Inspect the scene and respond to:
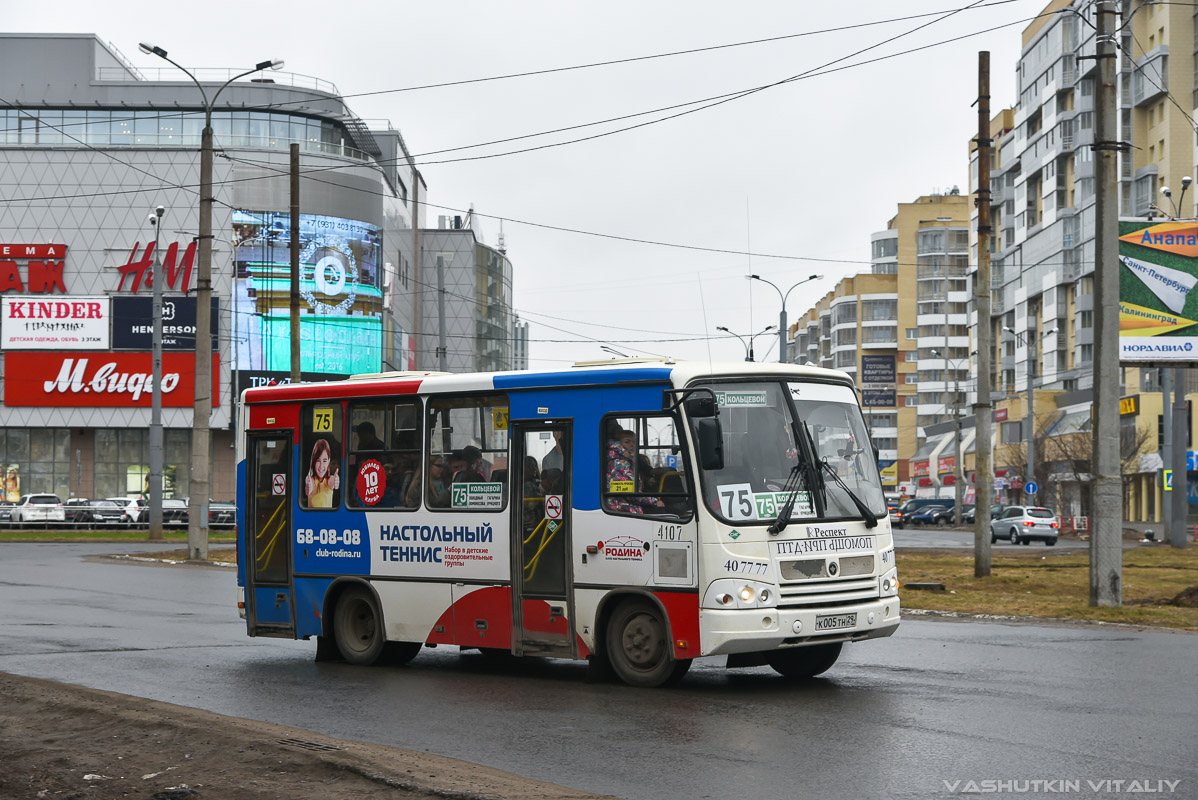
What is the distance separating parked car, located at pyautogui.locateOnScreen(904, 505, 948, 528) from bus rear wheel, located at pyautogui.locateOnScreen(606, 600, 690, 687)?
242 ft

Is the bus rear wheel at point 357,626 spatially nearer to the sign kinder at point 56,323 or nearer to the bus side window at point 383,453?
the bus side window at point 383,453

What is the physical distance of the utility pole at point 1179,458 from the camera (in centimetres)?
4356

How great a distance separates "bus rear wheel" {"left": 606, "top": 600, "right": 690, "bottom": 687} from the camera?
12070mm

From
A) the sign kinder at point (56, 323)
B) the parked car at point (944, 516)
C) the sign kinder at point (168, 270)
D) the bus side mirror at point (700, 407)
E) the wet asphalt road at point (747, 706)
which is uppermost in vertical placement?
the sign kinder at point (168, 270)

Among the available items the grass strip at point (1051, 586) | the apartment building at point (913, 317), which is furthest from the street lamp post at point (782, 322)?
the apartment building at point (913, 317)

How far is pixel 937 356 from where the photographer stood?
496 ft

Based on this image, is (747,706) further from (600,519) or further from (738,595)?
(600,519)

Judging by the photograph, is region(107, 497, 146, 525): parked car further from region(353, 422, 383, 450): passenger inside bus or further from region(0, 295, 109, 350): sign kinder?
region(353, 422, 383, 450): passenger inside bus

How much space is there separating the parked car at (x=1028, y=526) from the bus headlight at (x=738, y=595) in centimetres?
4831

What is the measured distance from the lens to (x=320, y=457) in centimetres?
1513

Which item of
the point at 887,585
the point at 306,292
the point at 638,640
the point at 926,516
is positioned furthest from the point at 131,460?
the point at 887,585

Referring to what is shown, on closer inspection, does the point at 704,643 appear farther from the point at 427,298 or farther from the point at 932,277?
the point at 932,277

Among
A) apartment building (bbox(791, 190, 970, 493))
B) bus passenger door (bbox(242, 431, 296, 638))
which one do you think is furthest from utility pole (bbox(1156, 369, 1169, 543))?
apartment building (bbox(791, 190, 970, 493))

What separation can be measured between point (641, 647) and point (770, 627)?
1196 millimetres
